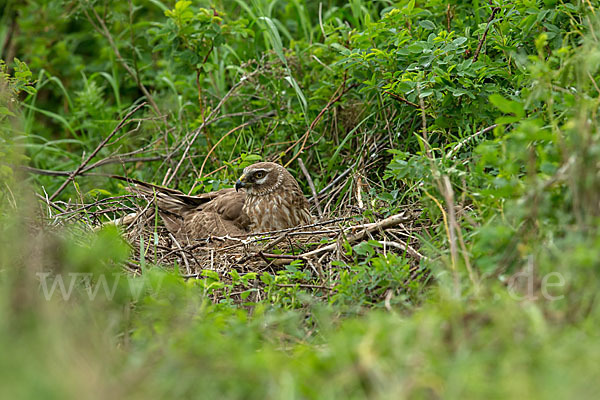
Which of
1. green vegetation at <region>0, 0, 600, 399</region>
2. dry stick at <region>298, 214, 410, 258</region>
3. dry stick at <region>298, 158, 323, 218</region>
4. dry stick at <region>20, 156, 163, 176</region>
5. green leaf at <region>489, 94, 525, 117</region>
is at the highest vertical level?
green leaf at <region>489, 94, 525, 117</region>

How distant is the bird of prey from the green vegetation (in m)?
0.29

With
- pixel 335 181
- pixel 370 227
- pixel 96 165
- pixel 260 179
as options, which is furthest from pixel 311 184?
pixel 96 165

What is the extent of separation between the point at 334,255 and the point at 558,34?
2.04 meters

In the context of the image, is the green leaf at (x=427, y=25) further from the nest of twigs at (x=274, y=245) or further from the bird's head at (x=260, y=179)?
the bird's head at (x=260, y=179)

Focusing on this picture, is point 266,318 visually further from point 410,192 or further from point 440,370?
point 410,192

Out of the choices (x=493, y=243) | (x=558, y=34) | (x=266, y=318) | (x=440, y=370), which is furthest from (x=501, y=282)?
(x=558, y=34)

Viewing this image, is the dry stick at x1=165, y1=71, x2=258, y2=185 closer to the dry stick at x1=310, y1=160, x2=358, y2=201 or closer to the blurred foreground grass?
the dry stick at x1=310, y1=160, x2=358, y2=201

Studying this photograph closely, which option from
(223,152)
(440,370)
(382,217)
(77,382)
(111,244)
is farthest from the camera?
(223,152)

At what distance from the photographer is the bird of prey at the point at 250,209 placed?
222 inches

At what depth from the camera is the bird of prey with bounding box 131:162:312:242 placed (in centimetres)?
564

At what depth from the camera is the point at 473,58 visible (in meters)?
4.99

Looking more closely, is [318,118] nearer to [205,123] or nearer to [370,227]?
[205,123]

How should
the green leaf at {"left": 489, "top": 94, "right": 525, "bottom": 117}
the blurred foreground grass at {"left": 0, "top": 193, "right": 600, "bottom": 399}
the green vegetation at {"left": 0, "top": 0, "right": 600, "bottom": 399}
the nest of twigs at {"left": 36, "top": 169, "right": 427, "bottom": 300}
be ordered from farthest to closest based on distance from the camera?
the nest of twigs at {"left": 36, "top": 169, "right": 427, "bottom": 300}, the green leaf at {"left": 489, "top": 94, "right": 525, "bottom": 117}, the green vegetation at {"left": 0, "top": 0, "right": 600, "bottom": 399}, the blurred foreground grass at {"left": 0, "top": 193, "right": 600, "bottom": 399}

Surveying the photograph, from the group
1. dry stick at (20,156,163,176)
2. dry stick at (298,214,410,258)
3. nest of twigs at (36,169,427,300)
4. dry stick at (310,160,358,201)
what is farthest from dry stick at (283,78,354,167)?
dry stick at (298,214,410,258)
